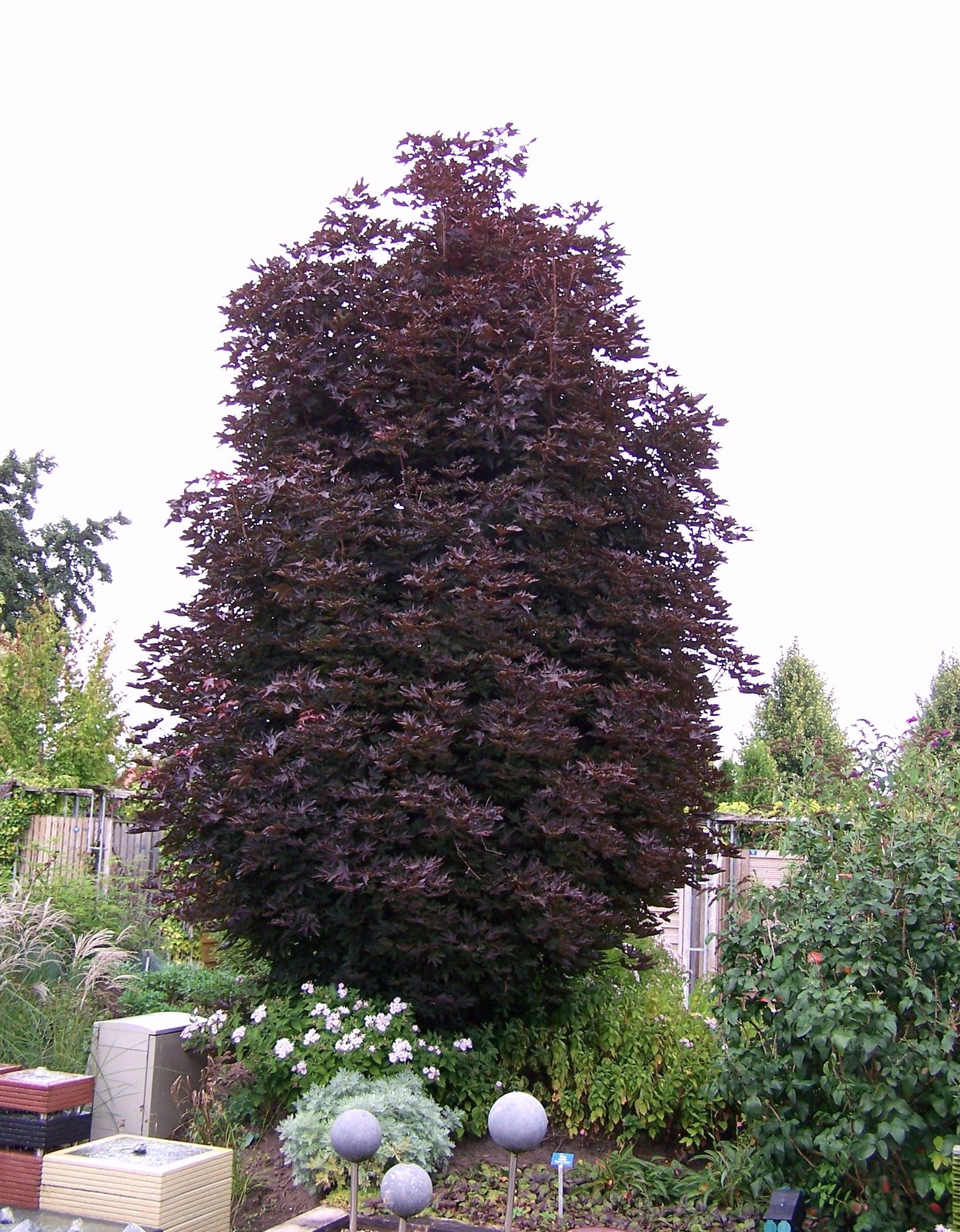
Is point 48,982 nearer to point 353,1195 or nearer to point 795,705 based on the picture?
point 353,1195

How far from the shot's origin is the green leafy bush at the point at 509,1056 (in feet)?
17.7

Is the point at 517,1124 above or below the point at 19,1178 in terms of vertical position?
above

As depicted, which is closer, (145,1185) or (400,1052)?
(145,1185)

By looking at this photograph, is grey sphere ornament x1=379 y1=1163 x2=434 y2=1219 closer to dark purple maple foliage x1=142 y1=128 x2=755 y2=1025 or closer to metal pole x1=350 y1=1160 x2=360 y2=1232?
metal pole x1=350 y1=1160 x2=360 y2=1232

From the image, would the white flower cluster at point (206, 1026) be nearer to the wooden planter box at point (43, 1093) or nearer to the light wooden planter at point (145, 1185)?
the wooden planter box at point (43, 1093)

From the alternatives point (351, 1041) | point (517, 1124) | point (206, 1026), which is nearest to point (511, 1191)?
point (517, 1124)

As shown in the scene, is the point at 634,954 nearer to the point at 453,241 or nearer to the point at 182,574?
the point at 182,574

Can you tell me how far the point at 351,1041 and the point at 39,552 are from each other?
24622 millimetres

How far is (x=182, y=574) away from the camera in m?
6.21

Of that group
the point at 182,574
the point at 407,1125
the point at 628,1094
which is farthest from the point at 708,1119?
the point at 182,574

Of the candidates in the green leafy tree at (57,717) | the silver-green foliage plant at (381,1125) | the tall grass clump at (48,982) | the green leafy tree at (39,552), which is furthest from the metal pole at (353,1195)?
the green leafy tree at (39,552)

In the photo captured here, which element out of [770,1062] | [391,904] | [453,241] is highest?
[453,241]

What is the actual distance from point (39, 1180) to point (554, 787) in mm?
2669

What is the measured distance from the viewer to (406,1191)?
3143 millimetres
